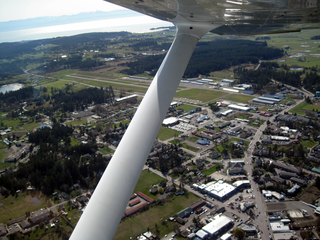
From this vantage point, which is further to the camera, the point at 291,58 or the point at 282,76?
the point at 291,58

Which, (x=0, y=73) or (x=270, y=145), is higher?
(x=0, y=73)

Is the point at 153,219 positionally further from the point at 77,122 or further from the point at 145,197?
the point at 77,122

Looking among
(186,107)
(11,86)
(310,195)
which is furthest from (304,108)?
(11,86)

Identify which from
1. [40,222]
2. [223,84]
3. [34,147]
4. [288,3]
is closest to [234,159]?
[40,222]

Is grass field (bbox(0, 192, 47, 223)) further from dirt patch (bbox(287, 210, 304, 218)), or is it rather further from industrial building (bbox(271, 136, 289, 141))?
industrial building (bbox(271, 136, 289, 141))

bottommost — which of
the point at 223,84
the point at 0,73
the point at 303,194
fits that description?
the point at 303,194

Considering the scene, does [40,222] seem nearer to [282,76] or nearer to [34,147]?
[34,147]

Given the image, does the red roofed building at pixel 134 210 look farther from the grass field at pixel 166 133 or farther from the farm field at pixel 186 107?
the farm field at pixel 186 107
